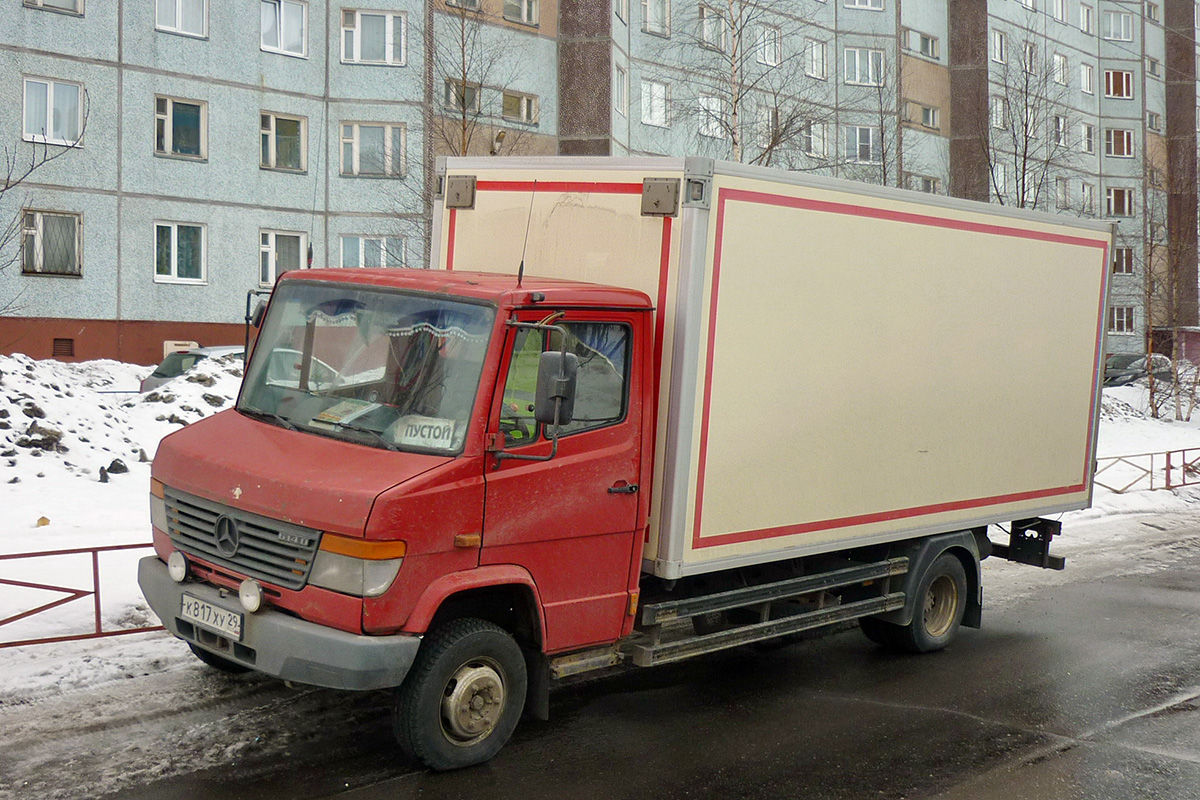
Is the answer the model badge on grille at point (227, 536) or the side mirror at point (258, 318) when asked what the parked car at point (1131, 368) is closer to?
the side mirror at point (258, 318)

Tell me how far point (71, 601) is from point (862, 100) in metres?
34.0

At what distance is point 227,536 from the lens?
5.71 metres

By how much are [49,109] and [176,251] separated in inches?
159

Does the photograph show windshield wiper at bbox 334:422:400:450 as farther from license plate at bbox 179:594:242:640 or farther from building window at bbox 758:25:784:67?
building window at bbox 758:25:784:67

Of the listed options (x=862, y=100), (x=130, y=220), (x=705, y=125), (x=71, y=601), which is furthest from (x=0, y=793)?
(x=862, y=100)

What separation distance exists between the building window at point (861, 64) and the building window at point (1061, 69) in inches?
457

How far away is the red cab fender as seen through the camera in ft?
17.6

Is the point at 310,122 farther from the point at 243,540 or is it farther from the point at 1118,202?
the point at 1118,202

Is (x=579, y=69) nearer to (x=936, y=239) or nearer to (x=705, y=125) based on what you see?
(x=705, y=125)

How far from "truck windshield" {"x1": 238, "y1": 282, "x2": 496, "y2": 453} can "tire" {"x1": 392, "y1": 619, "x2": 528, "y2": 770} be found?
0.96m

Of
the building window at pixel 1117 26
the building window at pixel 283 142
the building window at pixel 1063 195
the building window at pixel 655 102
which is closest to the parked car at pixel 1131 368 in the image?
the building window at pixel 1063 195

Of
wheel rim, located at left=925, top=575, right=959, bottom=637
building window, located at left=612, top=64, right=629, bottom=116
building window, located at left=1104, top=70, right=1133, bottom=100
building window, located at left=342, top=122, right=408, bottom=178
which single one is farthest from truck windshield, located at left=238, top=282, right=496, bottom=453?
building window, located at left=1104, top=70, right=1133, bottom=100

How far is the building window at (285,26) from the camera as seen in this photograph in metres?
28.6

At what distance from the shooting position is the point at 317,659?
5254 millimetres
